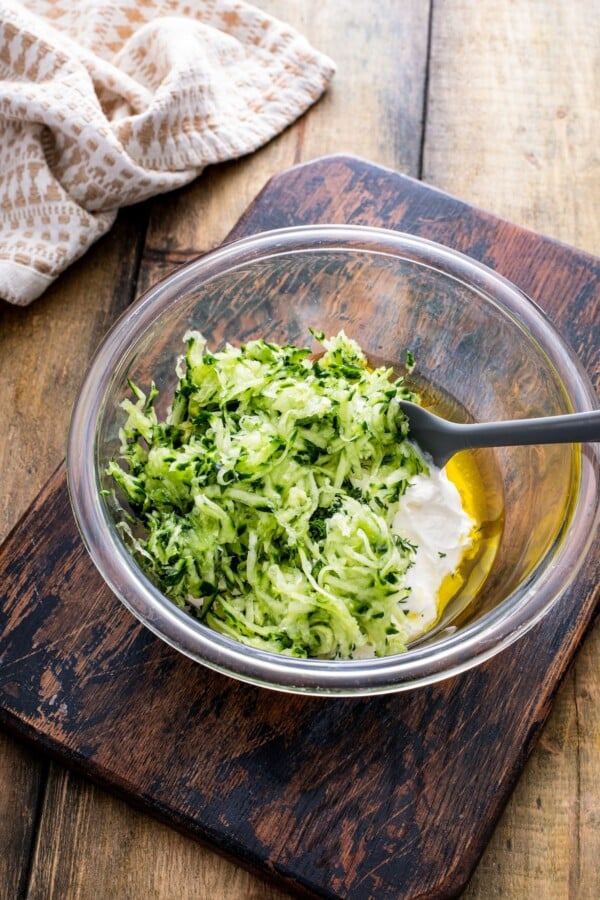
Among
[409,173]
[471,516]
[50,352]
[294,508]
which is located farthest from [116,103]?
[471,516]

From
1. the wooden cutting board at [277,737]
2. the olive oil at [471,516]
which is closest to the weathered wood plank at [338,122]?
the olive oil at [471,516]

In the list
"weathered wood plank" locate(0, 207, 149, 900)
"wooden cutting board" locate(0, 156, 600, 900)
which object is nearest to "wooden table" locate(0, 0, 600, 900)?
"weathered wood plank" locate(0, 207, 149, 900)

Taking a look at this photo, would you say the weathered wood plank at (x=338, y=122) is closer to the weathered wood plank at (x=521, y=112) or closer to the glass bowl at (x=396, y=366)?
the weathered wood plank at (x=521, y=112)

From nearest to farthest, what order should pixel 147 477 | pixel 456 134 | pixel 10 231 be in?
1. pixel 147 477
2. pixel 10 231
3. pixel 456 134

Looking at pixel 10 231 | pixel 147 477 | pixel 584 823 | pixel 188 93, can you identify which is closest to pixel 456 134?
pixel 188 93

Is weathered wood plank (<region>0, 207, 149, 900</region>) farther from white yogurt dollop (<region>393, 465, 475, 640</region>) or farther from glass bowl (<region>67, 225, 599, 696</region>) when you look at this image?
white yogurt dollop (<region>393, 465, 475, 640</region>)

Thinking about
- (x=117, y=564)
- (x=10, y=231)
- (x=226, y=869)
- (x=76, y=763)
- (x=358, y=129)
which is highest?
(x=358, y=129)

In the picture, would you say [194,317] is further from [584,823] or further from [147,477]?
[584,823]
